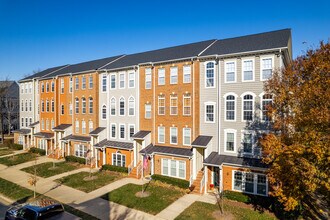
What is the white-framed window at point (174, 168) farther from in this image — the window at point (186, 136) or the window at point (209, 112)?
the window at point (209, 112)

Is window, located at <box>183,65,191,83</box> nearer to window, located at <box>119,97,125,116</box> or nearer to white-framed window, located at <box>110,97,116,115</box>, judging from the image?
window, located at <box>119,97,125,116</box>

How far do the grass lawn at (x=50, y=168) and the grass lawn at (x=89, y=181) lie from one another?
2911mm

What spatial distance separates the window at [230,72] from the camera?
22.1m

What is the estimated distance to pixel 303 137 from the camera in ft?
40.3

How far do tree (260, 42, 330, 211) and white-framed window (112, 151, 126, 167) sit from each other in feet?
62.3

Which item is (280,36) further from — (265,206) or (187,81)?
(265,206)

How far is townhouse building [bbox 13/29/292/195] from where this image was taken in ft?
68.1

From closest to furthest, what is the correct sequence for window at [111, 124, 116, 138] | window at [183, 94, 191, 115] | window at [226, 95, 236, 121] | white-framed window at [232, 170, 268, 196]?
white-framed window at [232, 170, 268, 196], window at [226, 95, 236, 121], window at [183, 94, 191, 115], window at [111, 124, 116, 138]

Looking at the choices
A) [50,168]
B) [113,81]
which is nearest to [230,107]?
[113,81]

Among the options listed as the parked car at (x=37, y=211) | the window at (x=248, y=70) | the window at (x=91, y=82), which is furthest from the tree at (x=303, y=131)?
the window at (x=91, y=82)

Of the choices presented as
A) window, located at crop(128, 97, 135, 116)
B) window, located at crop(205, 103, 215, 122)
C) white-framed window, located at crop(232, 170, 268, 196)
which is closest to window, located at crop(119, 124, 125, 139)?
window, located at crop(128, 97, 135, 116)

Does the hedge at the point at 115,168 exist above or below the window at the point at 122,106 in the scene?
below

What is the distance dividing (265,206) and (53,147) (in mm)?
33290

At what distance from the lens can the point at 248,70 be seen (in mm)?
21328
